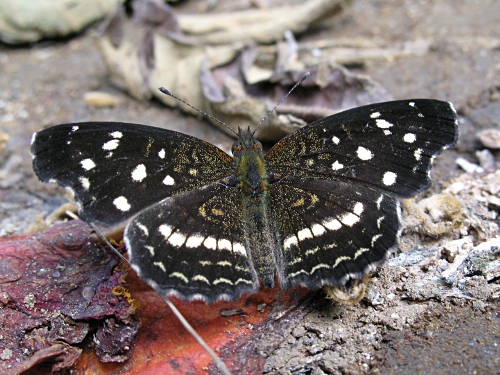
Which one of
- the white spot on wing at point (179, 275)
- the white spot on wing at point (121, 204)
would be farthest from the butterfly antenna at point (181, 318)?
the white spot on wing at point (121, 204)

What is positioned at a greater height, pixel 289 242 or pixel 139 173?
pixel 139 173

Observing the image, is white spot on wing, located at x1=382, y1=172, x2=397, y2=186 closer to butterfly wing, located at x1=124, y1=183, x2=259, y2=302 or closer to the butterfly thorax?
the butterfly thorax

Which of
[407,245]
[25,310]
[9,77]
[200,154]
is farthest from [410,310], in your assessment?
[9,77]

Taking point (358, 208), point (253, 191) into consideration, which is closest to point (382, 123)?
point (358, 208)

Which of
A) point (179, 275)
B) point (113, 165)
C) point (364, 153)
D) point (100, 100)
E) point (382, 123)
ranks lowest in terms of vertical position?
point (100, 100)

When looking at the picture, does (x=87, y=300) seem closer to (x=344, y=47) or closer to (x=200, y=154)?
(x=200, y=154)

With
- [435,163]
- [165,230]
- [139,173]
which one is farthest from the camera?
[435,163]

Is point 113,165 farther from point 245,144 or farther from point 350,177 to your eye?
Result: point 350,177

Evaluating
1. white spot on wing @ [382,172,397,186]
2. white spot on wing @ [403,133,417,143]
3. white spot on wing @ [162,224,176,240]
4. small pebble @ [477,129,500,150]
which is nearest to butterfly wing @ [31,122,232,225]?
white spot on wing @ [162,224,176,240]

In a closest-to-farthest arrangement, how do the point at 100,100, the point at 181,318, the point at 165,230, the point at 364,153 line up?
1. the point at 181,318
2. the point at 165,230
3. the point at 364,153
4. the point at 100,100
